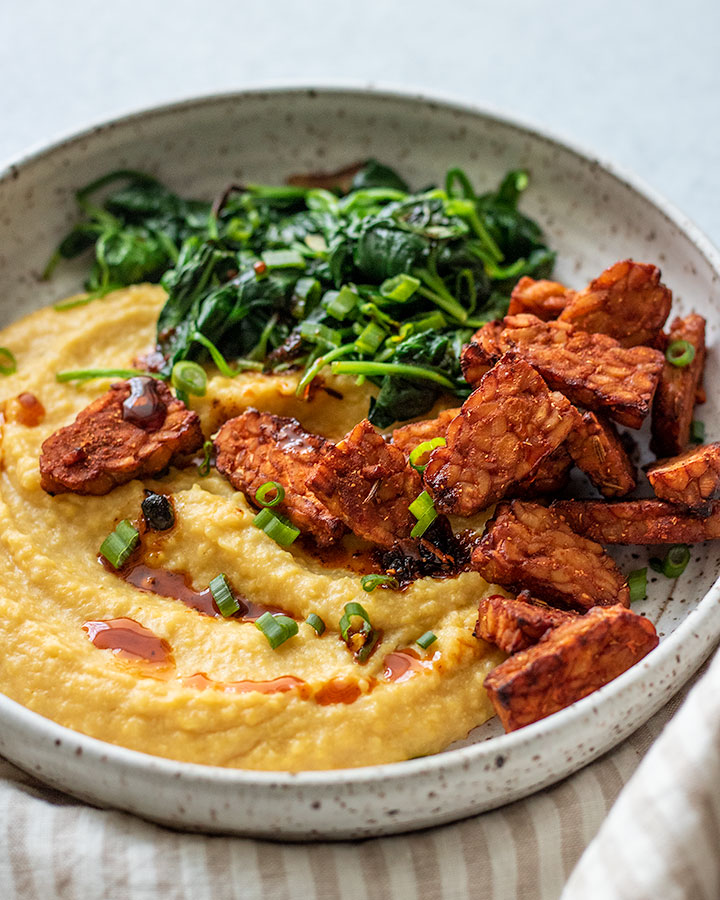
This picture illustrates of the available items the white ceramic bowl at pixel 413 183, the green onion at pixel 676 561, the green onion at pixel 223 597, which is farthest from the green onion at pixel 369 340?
the green onion at pixel 676 561

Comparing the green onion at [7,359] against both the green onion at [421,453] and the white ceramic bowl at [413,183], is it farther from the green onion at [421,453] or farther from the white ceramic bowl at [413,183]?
the green onion at [421,453]

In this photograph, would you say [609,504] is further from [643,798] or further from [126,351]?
[126,351]

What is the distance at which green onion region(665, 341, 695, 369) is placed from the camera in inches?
208

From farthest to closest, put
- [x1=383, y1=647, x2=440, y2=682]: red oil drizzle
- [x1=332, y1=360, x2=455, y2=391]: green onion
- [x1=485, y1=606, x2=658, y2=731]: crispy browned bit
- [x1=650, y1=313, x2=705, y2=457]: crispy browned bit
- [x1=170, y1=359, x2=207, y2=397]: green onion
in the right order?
[x1=170, y1=359, x2=207, y2=397]: green onion
[x1=332, y1=360, x2=455, y2=391]: green onion
[x1=650, y1=313, x2=705, y2=457]: crispy browned bit
[x1=383, y1=647, x2=440, y2=682]: red oil drizzle
[x1=485, y1=606, x2=658, y2=731]: crispy browned bit

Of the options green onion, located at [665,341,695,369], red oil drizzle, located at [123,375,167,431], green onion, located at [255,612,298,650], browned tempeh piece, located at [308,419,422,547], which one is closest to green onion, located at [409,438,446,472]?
browned tempeh piece, located at [308,419,422,547]

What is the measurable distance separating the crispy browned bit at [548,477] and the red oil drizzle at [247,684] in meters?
1.49

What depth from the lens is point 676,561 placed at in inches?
195

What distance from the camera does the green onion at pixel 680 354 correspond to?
5.29m

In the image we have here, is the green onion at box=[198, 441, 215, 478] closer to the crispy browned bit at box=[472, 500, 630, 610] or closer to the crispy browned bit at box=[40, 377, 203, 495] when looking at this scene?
the crispy browned bit at box=[40, 377, 203, 495]

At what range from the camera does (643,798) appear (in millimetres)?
3518

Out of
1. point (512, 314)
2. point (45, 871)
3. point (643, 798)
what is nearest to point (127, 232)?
point (512, 314)

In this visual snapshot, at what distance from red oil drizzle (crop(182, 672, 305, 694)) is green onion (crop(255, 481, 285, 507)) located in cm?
94

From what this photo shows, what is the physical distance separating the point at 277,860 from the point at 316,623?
1050mm

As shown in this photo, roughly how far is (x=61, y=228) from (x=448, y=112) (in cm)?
281
